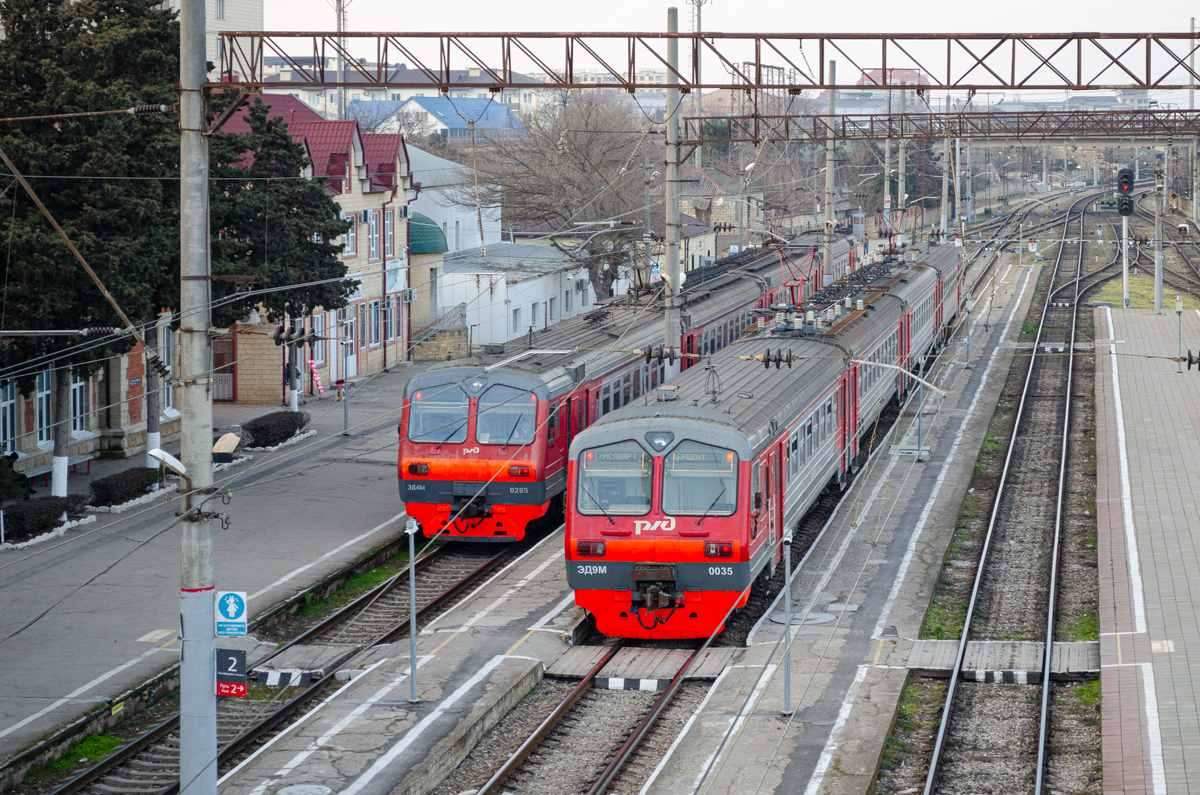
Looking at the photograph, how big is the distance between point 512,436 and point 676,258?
4895 millimetres

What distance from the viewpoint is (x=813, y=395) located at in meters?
20.7

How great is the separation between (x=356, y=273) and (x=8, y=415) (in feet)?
48.0

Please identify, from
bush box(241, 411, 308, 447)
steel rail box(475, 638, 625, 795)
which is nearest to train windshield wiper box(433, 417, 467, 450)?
steel rail box(475, 638, 625, 795)

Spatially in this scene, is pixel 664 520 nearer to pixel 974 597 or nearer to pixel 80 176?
pixel 974 597

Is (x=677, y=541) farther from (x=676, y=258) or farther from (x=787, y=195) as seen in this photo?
(x=787, y=195)

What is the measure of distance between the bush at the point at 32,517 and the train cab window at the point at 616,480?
34.0ft

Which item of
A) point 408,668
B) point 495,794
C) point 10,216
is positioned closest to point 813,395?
point 408,668

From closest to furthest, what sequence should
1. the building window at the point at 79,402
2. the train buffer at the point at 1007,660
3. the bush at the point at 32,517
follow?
the train buffer at the point at 1007,660 → the bush at the point at 32,517 → the building window at the point at 79,402

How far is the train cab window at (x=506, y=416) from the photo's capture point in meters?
20.2

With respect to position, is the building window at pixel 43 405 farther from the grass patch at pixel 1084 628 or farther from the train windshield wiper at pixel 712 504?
the grass patch at pixel 1084 628

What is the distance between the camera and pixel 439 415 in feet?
67.0

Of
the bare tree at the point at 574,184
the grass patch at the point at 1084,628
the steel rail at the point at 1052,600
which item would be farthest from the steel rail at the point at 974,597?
the bare tree at the point at 574,184

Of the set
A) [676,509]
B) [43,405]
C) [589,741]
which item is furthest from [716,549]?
[43,405]

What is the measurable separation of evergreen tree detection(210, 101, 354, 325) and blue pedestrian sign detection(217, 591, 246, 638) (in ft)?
46.7
